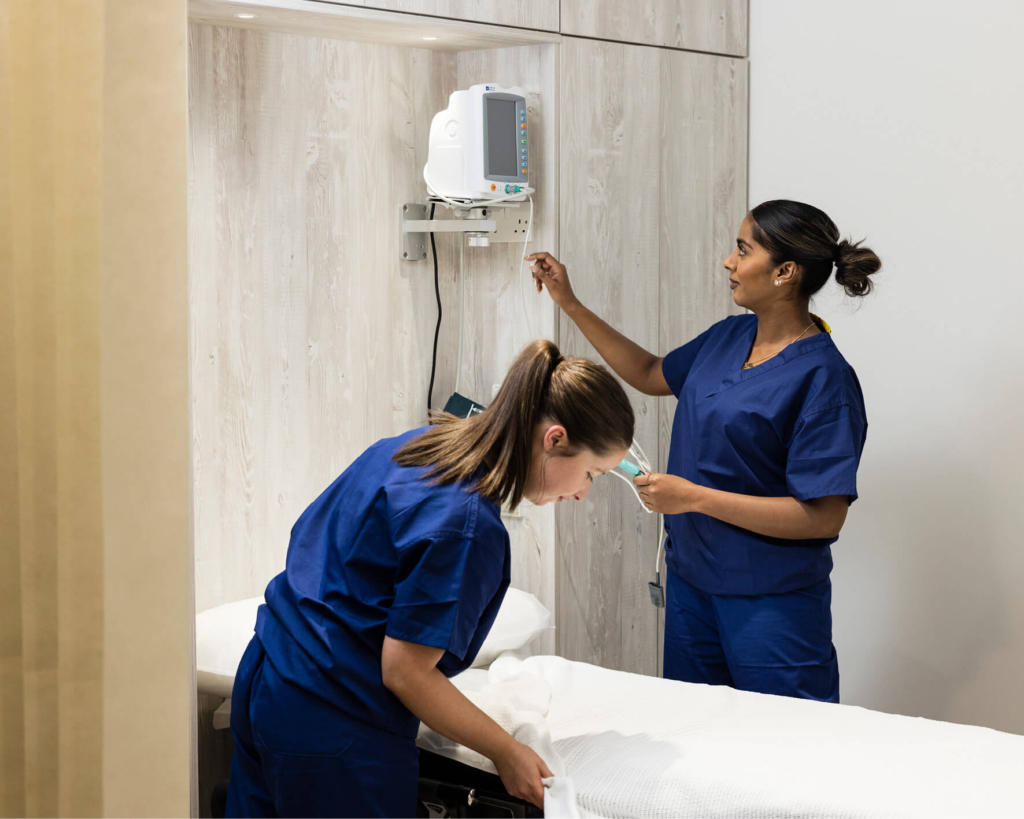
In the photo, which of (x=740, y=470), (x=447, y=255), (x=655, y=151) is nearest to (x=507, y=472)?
(x=740, y=470)

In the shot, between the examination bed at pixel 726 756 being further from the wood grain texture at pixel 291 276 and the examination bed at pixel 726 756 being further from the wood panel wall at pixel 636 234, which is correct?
the wood grain texture at pixel 291 276

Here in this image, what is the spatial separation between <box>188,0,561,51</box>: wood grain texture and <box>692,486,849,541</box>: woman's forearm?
1.20 metres

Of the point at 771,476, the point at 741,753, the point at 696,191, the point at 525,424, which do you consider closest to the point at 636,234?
the point at 696,191

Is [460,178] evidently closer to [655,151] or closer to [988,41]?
[655,151]

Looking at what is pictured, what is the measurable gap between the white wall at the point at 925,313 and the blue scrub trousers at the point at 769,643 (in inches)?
25.4

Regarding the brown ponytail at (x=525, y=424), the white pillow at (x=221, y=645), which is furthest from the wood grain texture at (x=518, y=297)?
the brown ponytail at (x=525, y=424)

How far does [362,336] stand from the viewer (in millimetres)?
2537

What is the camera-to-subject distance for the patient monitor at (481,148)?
2.30 meters

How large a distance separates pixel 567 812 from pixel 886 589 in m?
1.58

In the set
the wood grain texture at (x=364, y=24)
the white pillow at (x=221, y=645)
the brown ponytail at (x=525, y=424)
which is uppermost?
the wood grain texture at (x=364, y=24)

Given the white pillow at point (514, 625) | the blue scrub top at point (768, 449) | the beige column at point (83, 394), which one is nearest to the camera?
the beige column at point (83, 394)

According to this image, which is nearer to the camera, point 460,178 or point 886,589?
point 460,178

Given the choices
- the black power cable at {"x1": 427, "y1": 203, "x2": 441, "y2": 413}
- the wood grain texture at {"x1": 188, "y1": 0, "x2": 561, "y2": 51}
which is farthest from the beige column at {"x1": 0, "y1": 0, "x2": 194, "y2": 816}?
the black power cable at {"x1": 427, "y1": 203, "x2": 441, "y2": 413}

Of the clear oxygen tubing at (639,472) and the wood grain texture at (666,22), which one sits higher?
the wood grain texture at (666,22)
